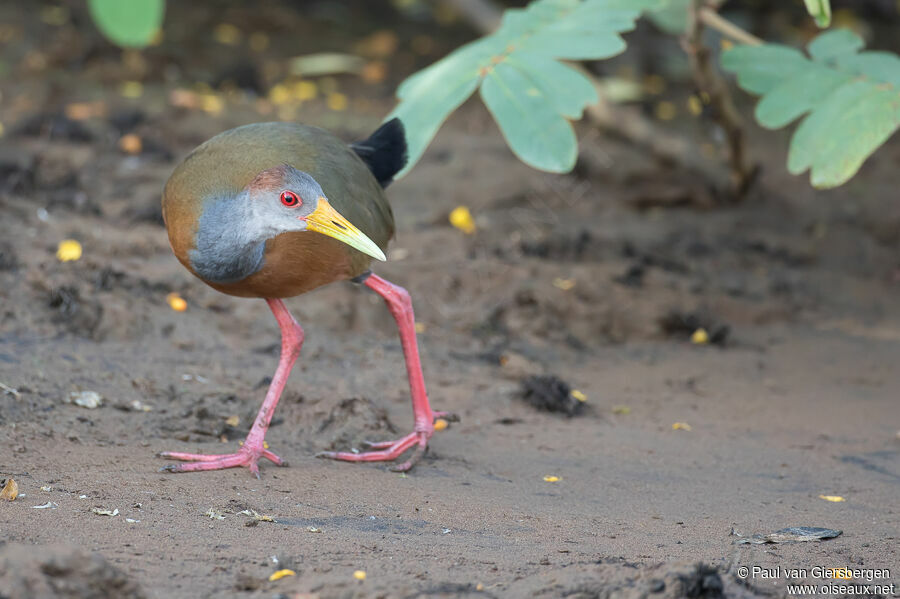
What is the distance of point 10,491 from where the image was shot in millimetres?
3277

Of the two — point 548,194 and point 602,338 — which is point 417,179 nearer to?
point 548,194

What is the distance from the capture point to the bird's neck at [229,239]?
12.1ft

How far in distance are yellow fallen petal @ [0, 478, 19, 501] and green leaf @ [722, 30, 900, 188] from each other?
3.39 m

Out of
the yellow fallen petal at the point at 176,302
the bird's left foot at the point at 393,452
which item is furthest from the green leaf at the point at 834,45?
the yellow fallen petal at the point at 176,302

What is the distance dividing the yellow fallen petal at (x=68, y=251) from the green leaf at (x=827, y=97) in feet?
11.4

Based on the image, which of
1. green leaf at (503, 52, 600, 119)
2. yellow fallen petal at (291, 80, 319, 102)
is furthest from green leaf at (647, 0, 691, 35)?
yellow fallen petal at (291, 80, 319, 102)

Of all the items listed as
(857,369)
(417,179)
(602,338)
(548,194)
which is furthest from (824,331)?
(417,179)

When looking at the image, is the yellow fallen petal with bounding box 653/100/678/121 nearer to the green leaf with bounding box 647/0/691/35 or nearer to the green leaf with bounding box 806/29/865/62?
the green leaf with bounding box 647/0/691/35

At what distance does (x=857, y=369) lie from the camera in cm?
559

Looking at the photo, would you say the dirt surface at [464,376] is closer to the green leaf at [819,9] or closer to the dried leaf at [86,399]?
the dried leaf at [86,399]

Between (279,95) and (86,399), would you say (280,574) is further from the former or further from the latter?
(279,95)

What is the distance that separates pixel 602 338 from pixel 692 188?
1883mm

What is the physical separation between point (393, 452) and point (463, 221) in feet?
8.72

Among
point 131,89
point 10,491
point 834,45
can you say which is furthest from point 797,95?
point 131,89
